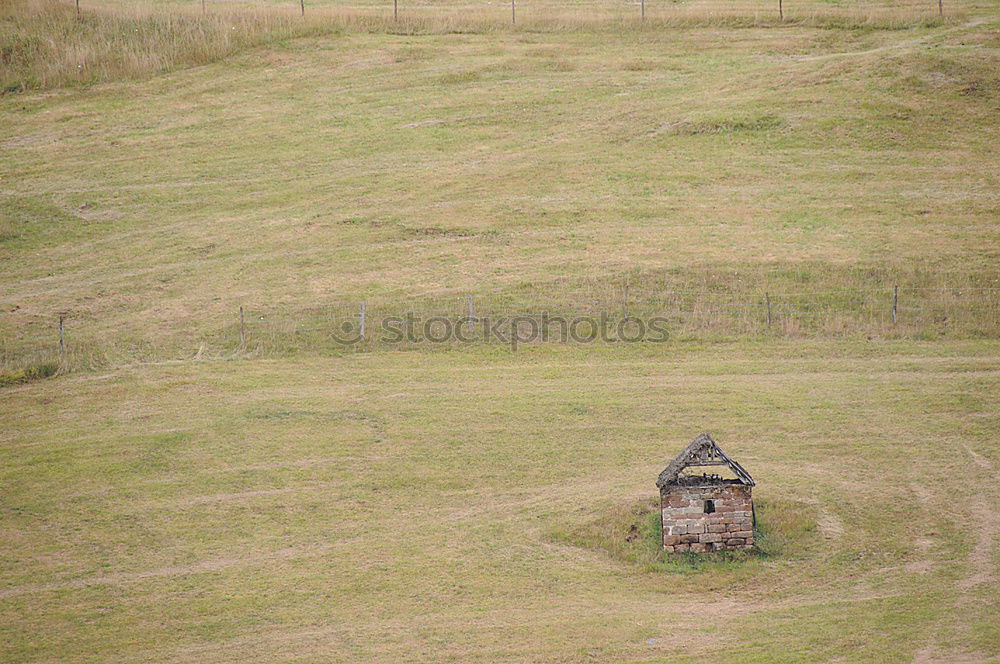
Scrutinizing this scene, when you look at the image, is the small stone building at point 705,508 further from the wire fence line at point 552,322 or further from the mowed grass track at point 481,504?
the wire fence line at point 552,322

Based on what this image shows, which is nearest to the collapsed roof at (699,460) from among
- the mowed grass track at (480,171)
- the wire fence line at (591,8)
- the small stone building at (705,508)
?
the small stone building at (705,508)

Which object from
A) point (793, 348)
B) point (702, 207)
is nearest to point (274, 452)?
point (793, 348)

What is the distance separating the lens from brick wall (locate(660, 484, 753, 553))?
23.5 meters

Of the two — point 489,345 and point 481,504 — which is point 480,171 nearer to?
point 489,345

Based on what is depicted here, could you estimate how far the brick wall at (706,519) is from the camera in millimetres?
23516

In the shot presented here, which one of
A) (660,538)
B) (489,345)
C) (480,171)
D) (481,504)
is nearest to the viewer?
(660,538)

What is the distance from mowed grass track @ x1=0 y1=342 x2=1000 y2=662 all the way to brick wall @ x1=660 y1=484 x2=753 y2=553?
71cm

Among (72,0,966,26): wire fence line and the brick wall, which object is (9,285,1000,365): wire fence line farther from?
(72,0,966,26): wire fence line

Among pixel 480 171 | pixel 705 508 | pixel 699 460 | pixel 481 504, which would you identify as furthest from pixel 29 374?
pixel 705 508

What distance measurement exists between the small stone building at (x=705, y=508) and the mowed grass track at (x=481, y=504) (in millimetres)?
759

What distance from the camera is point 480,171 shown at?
50.1 meters

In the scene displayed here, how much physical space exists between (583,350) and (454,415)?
260 inches

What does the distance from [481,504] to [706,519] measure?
18.2 ft

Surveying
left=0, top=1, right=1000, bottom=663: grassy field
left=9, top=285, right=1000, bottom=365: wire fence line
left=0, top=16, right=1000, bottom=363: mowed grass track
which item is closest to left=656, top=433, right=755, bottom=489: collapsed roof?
left=0, top=1, right=1000, bottom=663: grassy field
